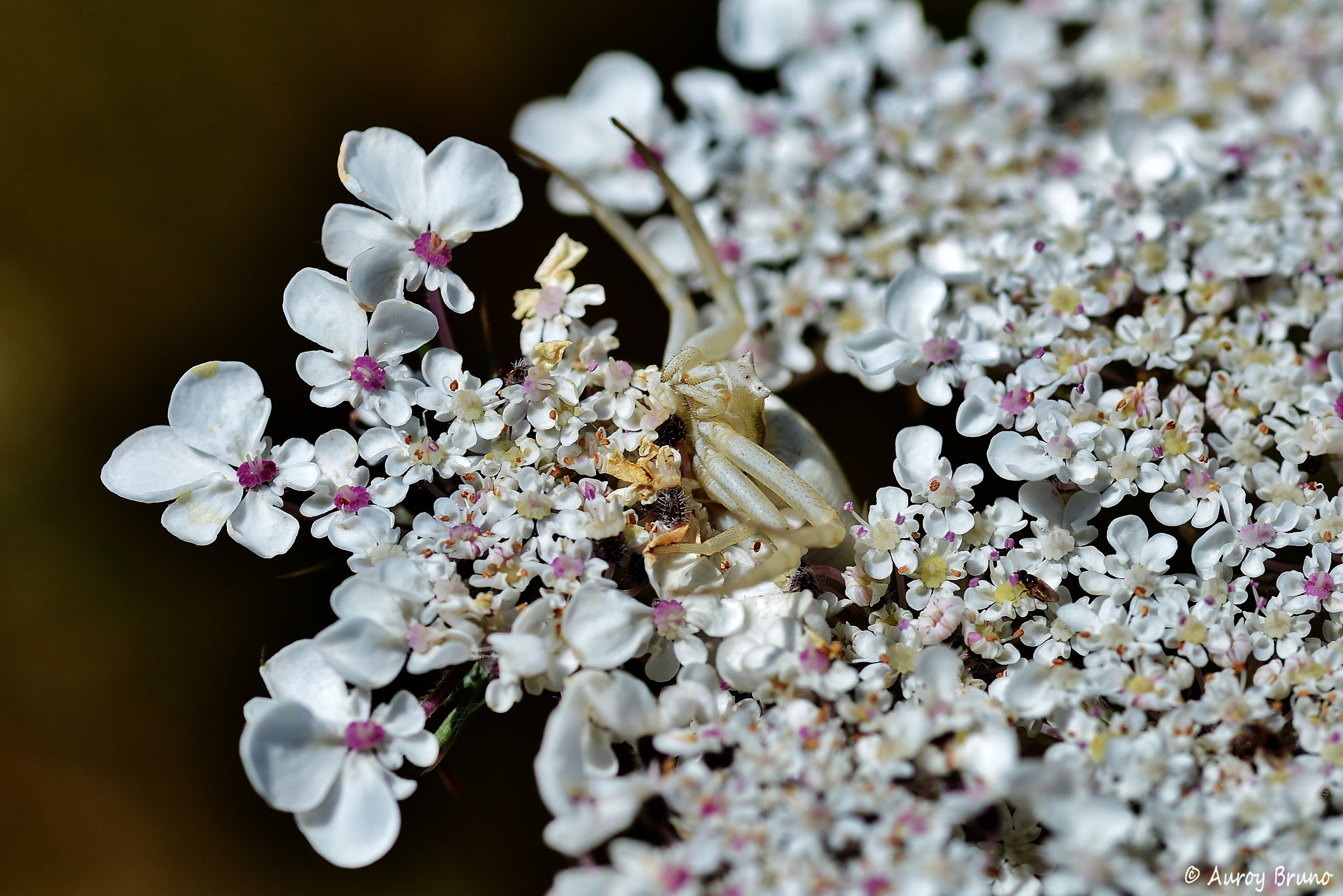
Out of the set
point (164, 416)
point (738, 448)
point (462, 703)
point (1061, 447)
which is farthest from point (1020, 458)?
point (164, 416)

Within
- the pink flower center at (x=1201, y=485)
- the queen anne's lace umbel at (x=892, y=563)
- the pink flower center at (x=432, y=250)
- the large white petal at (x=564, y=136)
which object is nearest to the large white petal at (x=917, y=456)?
the queen anne's lace umbel at (x=892, y=563)

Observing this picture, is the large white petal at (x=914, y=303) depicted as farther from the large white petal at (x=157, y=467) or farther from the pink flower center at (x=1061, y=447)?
the large white petal at (x=157, y=467)

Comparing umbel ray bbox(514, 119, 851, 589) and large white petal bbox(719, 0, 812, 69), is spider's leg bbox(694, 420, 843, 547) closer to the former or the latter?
umbel ray bbox(514, 119, 851, 589)

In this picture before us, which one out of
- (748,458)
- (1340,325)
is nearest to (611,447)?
(748,458)

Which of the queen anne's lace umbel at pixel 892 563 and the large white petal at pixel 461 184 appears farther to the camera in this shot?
the large white petal at pixel 461 184

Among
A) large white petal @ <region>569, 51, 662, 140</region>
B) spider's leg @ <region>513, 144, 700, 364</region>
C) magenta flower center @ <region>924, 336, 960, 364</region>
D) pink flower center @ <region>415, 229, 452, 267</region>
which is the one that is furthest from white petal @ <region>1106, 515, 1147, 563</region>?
large white petal @ <region>569, 51, 662, 140</region>

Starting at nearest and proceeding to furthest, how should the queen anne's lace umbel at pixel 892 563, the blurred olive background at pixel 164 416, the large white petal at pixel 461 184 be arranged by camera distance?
the queen anne's lace umbel at pixel 892 563 < the large white petal at pixel 461 184 < the blurred olive background at pixel 164 416
